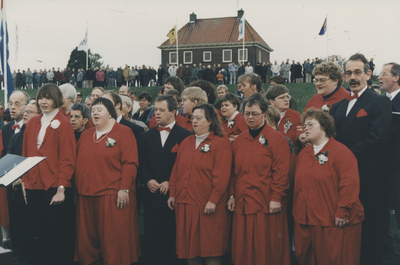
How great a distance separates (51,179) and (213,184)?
205cm

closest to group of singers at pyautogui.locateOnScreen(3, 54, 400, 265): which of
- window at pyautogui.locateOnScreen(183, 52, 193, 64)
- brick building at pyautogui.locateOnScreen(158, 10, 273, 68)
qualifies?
brick building at pyautogui.locateOnScreen(158, 10, 273, 68)

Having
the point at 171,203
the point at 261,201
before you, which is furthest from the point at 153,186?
the point at 261,201

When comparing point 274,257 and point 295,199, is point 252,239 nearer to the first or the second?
point 274,257

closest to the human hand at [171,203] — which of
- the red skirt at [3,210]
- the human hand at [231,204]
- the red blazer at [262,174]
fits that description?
the human hand at [231,204]

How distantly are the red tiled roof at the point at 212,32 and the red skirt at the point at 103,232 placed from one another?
41.4 meters

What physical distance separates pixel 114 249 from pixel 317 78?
3571mm

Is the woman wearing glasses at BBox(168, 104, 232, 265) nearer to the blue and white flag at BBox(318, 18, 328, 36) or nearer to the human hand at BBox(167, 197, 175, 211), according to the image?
Answer: the human hand at BBox(167, 197, 175, 211)

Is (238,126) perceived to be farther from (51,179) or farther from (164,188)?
(51,179)

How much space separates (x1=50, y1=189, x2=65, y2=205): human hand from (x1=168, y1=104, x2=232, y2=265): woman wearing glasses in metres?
1.40

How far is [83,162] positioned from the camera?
4.47 m

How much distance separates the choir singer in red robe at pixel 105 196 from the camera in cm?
437

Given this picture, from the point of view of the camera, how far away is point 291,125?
17.1 feet

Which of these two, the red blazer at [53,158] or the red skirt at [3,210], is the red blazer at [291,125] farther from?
the red skirt at [3,210]

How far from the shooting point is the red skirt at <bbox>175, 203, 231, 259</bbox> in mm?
4180
